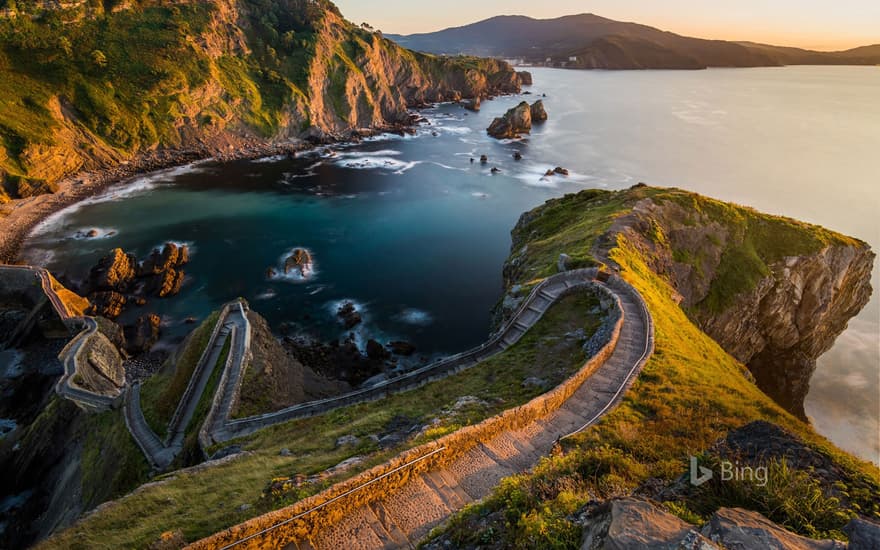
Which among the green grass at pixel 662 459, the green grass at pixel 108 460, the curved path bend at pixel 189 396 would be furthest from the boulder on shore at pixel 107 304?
the green grass at pixel 662 459

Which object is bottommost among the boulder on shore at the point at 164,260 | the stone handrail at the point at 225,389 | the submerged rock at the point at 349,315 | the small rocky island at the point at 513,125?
the submerged rock at the point at 349,315

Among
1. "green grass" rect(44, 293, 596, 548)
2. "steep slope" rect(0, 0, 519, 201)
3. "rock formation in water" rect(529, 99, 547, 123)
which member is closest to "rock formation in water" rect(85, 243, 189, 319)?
"steep slope" rect(0, 0, 519, 201)

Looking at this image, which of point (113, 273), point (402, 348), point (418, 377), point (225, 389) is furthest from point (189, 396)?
point (113, 273)

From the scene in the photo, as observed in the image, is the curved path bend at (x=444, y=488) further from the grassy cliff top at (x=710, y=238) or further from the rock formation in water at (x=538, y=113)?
the rock formation in water at (x=538, y=113)

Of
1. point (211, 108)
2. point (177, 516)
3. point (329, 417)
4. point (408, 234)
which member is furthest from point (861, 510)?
point (211, 108)

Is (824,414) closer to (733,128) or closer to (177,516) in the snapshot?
(177,516)

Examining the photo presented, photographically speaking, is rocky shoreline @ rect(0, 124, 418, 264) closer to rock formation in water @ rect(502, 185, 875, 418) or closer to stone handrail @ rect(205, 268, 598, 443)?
stone handrail @ rect(205, 268, 598, 443)
